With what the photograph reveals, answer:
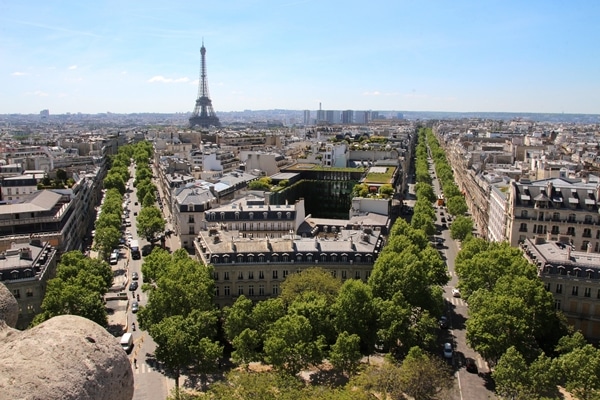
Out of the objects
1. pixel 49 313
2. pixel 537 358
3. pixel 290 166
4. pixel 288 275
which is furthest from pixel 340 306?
pixel 290 166

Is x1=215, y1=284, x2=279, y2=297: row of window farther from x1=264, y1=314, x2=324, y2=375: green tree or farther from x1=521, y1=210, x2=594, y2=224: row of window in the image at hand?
x1=521, y1=210, x2=594, y2=224: row of window

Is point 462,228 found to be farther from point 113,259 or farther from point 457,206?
point 113,259

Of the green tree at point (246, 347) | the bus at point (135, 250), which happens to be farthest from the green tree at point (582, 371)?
the bus at point (135, 250)

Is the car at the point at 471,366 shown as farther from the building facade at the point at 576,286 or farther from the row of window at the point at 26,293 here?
the row of window at the point at 26,293

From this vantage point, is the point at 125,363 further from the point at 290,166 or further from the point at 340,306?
the point at 290,166

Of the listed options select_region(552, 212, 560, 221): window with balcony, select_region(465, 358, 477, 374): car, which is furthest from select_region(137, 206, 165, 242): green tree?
select_region(552, 212, 560, 221): window with balcony

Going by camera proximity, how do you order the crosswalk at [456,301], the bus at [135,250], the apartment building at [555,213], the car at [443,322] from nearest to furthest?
the car at [443,322], the crosswalk at [456,301], the apartment building at [555,213], the bus at [135,250]

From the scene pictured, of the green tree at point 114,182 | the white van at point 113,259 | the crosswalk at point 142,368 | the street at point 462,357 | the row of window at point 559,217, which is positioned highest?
the row of window at point 559,217

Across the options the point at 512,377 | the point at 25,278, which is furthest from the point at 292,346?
the point at 25,278
